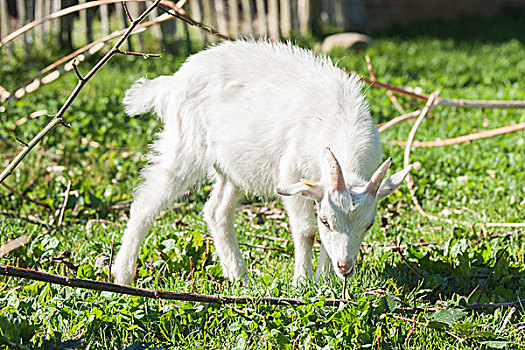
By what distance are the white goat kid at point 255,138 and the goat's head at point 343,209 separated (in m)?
0.01

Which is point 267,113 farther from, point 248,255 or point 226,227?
point 248,255

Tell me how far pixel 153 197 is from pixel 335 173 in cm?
138

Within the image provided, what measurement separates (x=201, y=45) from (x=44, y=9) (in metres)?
2.41

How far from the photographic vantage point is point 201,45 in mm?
11125

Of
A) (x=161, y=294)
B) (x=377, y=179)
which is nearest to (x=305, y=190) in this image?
(x=377, y=179)

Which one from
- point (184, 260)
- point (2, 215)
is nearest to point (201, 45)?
point (2, 215)

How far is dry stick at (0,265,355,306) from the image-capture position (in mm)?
2840

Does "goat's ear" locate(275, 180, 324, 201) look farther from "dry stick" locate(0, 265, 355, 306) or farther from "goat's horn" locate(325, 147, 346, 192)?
"dry stick" locate(0, 265, 355, 306)

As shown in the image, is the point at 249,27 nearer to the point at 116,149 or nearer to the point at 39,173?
the point at 116,149

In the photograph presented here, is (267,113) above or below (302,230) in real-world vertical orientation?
above

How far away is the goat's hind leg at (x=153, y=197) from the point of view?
404 cm

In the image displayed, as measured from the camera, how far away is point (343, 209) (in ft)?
10.4

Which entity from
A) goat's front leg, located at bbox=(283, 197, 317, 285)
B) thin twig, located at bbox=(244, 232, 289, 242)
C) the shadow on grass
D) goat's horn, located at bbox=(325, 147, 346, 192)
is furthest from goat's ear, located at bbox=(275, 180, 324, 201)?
thin twig, located at bbox=(244, 232, 289, 242)

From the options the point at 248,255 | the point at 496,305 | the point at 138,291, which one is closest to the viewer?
the point at 138,291
